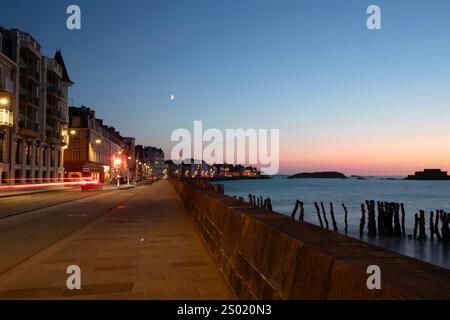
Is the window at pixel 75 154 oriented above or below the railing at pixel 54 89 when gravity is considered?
below

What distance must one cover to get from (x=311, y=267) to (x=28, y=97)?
56414mm

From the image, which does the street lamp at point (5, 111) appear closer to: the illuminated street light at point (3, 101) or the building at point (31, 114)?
the illuminated street light at point (3, 101)

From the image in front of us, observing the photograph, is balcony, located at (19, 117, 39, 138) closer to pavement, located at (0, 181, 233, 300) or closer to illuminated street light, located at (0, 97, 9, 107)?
illuminated street light, located at (0, 97, 9, 107)

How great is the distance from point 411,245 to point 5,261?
94.5 feet

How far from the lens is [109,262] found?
28.5ft

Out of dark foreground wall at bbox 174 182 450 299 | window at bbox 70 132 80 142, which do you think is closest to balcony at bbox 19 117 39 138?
window at bbox 70 132 80 142

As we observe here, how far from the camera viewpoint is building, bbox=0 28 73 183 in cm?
4884

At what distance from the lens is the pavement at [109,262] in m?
6.45

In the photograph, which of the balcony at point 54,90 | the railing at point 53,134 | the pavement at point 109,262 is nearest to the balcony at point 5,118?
the railing at point 53,134

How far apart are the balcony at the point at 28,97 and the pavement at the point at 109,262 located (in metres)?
41.4

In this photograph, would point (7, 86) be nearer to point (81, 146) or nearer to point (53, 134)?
point (53, 134)
